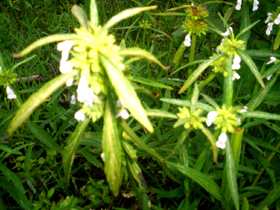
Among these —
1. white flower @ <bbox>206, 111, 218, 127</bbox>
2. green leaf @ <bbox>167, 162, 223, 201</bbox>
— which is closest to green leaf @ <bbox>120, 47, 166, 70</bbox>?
white flower @ <bbox>206, 111, 218, 127</bbox>

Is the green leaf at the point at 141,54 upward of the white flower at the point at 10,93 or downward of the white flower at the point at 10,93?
upward

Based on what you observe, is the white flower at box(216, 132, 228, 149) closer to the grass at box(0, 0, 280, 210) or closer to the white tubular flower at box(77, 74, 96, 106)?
the grass at box(0, 0, 280, 210)

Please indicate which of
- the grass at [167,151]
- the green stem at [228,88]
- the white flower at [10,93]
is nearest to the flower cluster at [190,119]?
the grass at [167,151]

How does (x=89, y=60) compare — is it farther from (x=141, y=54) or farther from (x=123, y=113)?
(x=123, y=113)

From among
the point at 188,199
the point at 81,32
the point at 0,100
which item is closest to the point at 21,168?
the point at 0,100

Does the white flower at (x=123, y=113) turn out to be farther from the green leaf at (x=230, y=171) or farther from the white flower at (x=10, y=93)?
the white flower at (x=10, y=93)

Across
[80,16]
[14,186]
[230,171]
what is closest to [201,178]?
[230,171]
